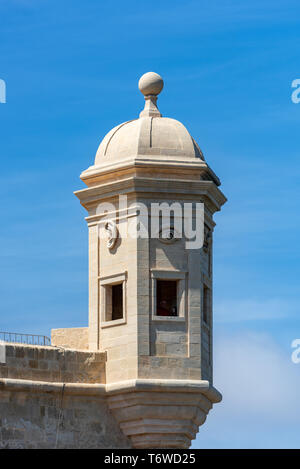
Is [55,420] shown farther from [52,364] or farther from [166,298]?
[166,298]

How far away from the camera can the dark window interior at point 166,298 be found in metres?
39.4

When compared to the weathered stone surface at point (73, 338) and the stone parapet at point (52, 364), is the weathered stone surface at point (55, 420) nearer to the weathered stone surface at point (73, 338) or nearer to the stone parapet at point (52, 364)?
the stone parapet at point (52, 364)

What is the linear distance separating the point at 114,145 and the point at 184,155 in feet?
5.03

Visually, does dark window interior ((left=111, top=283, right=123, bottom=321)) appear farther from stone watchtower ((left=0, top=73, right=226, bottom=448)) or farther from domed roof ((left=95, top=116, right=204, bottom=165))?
domed roof ((left=95, top=116, right=204, bottom=165))

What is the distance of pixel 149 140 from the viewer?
39438 millimetres

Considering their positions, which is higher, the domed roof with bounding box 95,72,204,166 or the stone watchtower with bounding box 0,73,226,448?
the domed roof with bounding box 95,72,204,166

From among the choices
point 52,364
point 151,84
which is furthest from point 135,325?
point 151,84

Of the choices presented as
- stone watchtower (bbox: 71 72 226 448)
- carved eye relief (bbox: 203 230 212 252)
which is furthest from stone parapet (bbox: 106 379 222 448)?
carved eye relief (bbox: 203 230 212 252)

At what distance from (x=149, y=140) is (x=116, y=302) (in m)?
3.50

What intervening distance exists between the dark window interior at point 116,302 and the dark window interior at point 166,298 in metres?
0.79

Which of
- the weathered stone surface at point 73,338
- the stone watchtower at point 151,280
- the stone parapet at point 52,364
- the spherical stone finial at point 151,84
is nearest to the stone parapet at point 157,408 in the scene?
the stone watchtower at point 151,280

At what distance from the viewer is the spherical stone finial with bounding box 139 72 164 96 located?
133 ft

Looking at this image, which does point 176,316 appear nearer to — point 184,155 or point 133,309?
point 133,309
